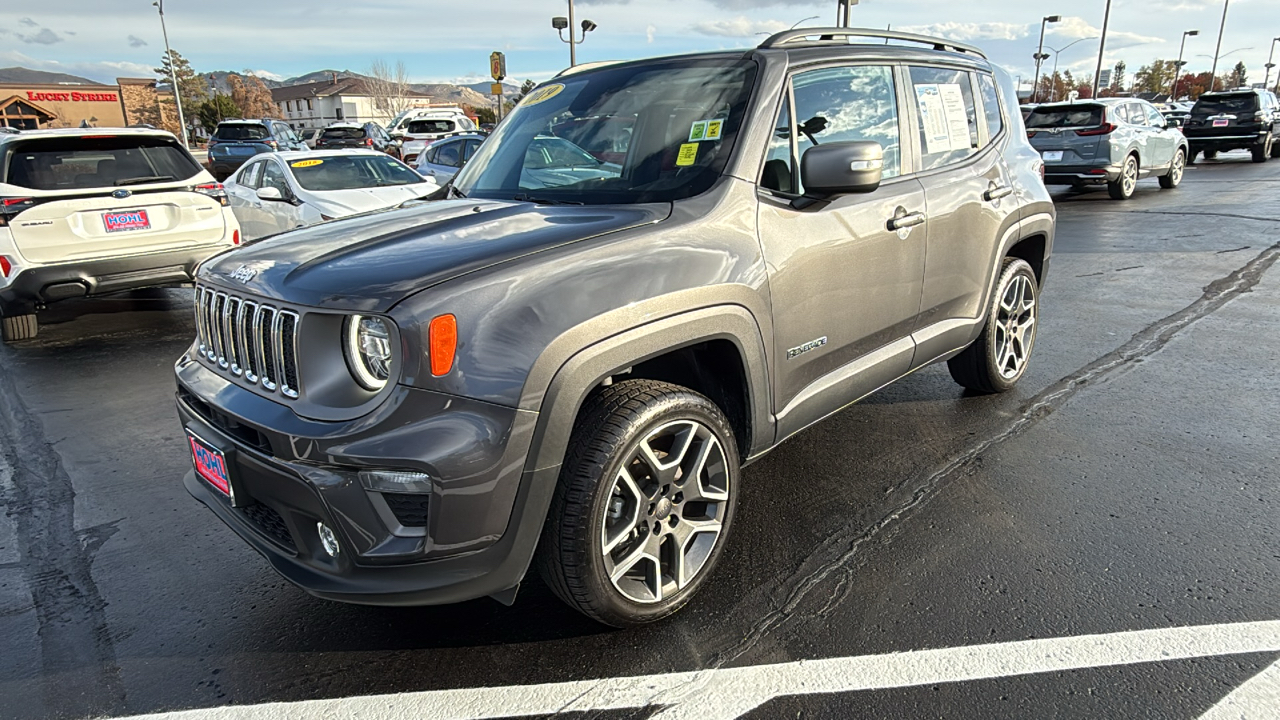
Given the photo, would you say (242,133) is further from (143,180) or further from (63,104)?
(63,104)

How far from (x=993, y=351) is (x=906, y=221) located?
1.48m

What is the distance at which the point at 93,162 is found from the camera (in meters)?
6.73

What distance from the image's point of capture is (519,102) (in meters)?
4.15

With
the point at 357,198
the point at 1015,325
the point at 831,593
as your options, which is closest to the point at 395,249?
the point at 831,593

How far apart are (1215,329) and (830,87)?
14.9 ft

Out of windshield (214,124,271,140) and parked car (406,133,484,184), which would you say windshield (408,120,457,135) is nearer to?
windshield (214,124,271,140)

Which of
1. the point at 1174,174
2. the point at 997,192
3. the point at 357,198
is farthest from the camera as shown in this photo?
the point at 1174,174

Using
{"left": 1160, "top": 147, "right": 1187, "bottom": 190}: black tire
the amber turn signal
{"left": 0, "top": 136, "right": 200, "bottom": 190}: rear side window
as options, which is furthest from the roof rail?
{"left": 1160, "top": 147, "right": 1187, "bottom": 190}: black tire

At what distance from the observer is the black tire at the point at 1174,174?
1596cm

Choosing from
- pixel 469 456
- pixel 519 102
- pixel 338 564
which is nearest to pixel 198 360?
pixel 338 564

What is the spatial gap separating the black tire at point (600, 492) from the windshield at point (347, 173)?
8321 millimetres

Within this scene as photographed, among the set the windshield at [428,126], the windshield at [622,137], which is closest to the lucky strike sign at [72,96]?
the windshield at [428,126]

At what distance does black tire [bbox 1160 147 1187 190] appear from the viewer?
52.4ft

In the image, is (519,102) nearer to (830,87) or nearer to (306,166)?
(830,87)
